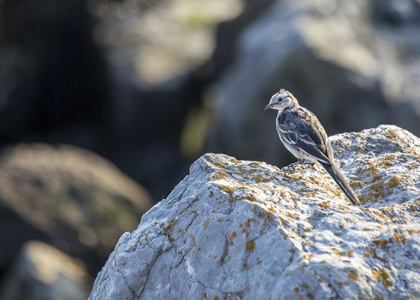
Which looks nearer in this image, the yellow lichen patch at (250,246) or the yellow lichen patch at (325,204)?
the yellow lichen patch at (250,246)

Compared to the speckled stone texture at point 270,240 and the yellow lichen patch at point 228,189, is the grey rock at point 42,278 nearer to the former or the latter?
the speckled stone texture at point 270,240

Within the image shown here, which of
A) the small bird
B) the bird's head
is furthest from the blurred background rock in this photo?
the small bird

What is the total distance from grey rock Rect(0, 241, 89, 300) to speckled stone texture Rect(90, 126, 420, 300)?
7.41 meters

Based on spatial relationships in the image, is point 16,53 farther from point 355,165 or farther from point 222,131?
point 355,165

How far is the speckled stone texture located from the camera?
732 centimetres

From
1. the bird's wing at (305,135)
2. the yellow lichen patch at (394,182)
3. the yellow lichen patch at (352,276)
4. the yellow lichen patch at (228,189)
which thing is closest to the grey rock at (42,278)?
the bird's wing at (305,135)

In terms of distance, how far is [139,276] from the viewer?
8.27 m

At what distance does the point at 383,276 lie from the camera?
24.2 ft

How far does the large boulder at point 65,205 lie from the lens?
1831 centimetres

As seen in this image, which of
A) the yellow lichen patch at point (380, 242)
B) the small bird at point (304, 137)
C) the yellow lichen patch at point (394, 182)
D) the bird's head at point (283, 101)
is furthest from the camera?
the bird's head at point (283, 101)

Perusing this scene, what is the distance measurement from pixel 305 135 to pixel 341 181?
9.06ft

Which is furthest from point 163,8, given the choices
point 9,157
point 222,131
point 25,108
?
point 9,157

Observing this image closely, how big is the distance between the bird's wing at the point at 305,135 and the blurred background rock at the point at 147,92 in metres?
7.20

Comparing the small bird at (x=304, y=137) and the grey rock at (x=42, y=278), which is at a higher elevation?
the grey rock at (x=42, y=278)
